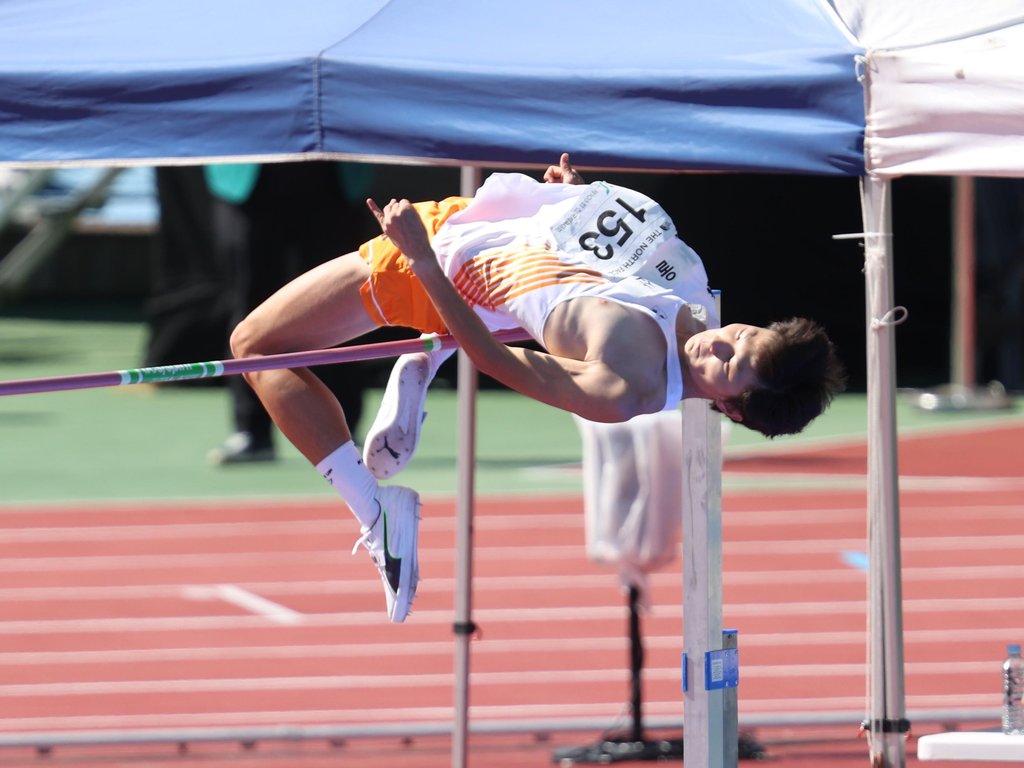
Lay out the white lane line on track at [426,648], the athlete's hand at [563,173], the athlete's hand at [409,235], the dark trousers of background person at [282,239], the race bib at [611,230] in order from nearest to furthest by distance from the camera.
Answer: the athlete's hand at [409,235] < the race bib at [611,230] < the athlete's hand at [563,173] < the white lane line on track at [426,648] < the dark trousers of background person at [282,239]

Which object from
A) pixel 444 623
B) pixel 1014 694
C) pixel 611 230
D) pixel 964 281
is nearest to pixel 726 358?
pixel 611 230

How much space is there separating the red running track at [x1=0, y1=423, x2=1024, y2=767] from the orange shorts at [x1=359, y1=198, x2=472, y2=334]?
7.96ft

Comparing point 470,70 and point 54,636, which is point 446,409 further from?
point 470,70

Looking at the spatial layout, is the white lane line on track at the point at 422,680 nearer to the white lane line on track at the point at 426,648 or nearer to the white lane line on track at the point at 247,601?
the white lane line on track at the point at 426,648

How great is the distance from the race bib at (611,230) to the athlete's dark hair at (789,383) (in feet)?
1.15

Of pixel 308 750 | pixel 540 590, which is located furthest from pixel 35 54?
pixel 540 590

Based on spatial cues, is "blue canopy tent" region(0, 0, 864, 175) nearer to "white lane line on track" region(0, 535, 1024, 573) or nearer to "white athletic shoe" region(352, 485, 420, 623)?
"white athletic shoe" region(352, 485, 420, 623)

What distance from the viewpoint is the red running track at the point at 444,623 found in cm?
702

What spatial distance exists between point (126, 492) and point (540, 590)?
148 inches

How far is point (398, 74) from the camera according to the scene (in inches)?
165

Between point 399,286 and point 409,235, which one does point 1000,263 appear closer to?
point 399,286

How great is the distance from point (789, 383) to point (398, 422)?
1076 mm

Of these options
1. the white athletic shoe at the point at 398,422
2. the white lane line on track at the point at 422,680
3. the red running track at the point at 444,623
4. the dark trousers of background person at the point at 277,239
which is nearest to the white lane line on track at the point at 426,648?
the red running track at the point at 444,623

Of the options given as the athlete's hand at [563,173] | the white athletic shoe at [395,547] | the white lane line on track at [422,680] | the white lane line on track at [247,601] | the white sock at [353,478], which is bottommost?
the white lane line on track at [422,680]
